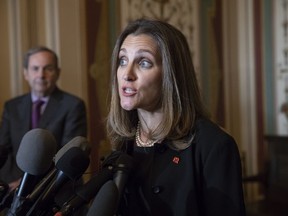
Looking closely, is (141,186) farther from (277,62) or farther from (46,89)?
(277,62)

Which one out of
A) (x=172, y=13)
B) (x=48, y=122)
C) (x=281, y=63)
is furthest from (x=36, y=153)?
(x=281, y=63)

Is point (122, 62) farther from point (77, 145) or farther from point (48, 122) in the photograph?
point (48, 122)

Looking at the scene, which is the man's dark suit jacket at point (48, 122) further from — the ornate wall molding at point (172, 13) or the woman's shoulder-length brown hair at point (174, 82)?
the ornate wall molding at point (172, 13)

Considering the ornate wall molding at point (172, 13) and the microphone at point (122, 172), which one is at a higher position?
the ornate wall molding at point (172, 13)

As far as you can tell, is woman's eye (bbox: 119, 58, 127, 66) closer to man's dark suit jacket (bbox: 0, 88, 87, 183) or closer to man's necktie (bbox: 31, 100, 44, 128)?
man's dark suit jacket (bbox: 0, 88, 87, 183)

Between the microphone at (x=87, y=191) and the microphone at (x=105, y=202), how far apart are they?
0.14 ft

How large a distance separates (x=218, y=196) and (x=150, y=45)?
402 mm

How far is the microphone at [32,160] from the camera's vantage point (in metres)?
0.77

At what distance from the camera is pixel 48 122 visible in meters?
2.09

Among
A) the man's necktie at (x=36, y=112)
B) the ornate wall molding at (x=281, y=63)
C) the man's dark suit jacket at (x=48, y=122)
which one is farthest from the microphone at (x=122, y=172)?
the ornate wall molding at (x=281, y=63)

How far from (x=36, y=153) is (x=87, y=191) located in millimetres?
125

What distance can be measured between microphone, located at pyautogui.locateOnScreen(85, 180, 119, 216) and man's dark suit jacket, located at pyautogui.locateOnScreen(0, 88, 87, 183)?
1345 mm

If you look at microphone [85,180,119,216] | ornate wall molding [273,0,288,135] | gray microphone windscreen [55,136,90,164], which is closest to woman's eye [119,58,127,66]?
gray microphone windscreen [55,136,90,164]

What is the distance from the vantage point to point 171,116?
43.4 inches
